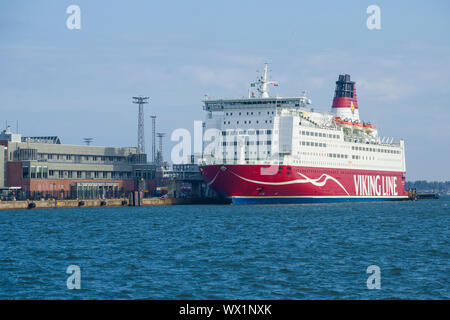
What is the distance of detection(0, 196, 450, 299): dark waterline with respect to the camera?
2000 cm

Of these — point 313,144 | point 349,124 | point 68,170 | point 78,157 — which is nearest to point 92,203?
point 68,170

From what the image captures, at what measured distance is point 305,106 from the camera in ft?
250

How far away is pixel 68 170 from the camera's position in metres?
82.2

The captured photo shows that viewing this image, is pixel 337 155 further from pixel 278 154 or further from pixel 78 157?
pixel 78 157

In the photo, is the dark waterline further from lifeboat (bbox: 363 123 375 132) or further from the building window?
lifeboat (bbox: 363 123 375 132)

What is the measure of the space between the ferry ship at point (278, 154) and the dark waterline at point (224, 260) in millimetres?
21866

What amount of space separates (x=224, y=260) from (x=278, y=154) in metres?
45.2

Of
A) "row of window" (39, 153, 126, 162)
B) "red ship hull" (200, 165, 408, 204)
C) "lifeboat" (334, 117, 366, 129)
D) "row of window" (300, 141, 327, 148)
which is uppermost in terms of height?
"lifeboat" (334, 117, 366, 129)

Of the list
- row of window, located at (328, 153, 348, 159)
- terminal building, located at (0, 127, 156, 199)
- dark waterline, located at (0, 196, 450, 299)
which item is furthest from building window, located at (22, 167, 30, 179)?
row of window, located at (328, 153, 348, 159)

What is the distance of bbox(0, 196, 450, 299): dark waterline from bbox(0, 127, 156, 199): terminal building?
3138 cm

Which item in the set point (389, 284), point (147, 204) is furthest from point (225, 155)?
point (389, 284)

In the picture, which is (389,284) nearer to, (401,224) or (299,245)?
(299,245)
